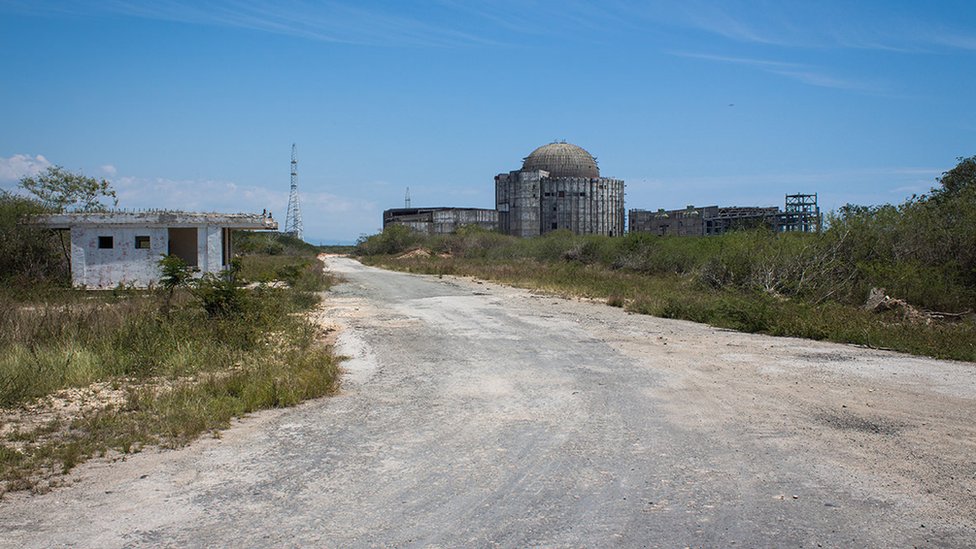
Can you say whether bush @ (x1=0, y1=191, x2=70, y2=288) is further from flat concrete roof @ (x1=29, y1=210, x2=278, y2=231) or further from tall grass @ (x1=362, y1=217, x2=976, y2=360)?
tall grass @ (x1=362, y1=217, x2=976, y2=360)

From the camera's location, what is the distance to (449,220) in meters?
71.1

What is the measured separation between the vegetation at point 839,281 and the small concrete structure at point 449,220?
36.0 m

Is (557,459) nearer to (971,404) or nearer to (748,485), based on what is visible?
(748,485)

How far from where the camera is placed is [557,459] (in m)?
6.68

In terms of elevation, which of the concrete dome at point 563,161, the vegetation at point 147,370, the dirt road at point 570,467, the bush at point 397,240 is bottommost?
the dirt road at point 570,467

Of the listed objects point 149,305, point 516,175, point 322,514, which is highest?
point 516,175

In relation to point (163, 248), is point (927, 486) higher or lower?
lower

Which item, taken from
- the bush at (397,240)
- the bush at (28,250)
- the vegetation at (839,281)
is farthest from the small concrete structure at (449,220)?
the bush at (28,250)

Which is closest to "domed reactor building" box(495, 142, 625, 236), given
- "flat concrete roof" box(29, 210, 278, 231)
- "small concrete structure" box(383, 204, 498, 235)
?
"small concrete structure" box(383, 204, 498, 235)

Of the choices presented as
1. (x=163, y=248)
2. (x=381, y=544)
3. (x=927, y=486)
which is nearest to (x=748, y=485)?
(x=927, y=486)

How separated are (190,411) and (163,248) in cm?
2132

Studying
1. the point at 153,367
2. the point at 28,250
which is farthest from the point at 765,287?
the point at 28,250

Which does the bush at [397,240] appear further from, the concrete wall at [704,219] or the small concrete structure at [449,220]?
the concrete wall at [704,219]

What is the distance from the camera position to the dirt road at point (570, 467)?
16.4ft
